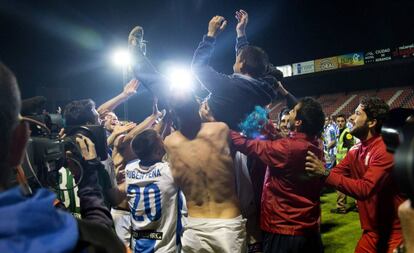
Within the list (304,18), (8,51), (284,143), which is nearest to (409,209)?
(284,143)

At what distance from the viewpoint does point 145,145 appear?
136 inches

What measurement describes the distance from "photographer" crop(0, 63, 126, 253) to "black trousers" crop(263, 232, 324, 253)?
2.42 m

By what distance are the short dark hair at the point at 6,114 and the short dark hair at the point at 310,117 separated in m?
2.69

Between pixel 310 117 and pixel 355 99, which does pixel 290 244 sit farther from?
pixel 355 99

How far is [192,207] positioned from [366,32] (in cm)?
3208

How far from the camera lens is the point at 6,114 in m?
0.95

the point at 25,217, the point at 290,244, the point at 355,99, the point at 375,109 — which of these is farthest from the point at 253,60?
the point at 355,99

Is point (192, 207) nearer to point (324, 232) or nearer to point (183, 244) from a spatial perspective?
point (183, 244)

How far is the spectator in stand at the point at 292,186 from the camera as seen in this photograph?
10.2 ft

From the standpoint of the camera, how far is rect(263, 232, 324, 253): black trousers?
3213 mm

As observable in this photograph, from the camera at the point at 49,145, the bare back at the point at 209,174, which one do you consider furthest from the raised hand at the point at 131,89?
the camera at the point at 49,145

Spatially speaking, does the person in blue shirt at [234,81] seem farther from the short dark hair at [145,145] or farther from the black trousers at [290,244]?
the black trousers at [290,244]

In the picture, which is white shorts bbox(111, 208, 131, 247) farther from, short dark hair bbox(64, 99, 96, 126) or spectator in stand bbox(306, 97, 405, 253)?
spectator in stand bbox(306, 97, 405, 253)

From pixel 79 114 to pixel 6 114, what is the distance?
108 inches
